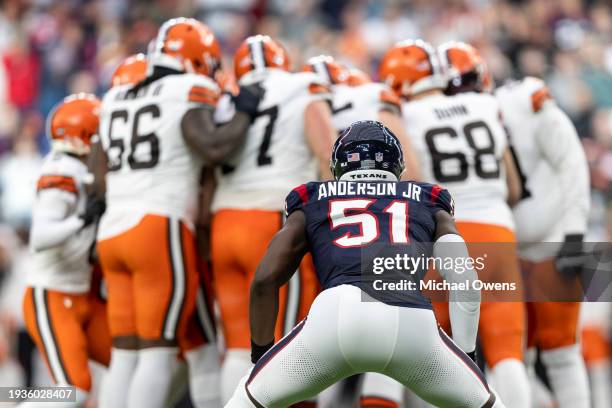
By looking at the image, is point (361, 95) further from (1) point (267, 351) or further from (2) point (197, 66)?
(1) point (267, 351)

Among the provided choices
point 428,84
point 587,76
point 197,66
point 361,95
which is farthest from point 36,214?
point 587,76

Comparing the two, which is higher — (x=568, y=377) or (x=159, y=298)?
(x=159, y=298)

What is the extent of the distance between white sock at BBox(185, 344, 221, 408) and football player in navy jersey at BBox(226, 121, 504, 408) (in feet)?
6.56

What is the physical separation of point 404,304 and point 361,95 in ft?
8.84

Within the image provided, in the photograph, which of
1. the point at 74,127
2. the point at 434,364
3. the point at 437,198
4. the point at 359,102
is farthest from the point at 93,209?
the point at 434,364

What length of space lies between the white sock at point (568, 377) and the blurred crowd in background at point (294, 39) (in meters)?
5.61

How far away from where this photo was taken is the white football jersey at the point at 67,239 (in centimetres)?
734

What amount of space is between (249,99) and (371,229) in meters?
2.20

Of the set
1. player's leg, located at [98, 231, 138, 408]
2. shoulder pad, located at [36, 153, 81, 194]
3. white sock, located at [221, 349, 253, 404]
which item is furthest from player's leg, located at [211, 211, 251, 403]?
shoulder pad, located at [36, 153, 81, 194]

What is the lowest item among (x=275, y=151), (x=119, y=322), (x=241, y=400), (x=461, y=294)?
(x=241, y=400)

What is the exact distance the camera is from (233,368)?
7.00 m

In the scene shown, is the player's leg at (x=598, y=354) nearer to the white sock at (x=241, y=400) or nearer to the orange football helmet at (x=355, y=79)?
the orange football helmet at (x=355, y=79)

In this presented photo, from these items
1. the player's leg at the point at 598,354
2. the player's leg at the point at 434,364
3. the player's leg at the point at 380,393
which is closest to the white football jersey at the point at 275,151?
the player's leg at the point at 380,393

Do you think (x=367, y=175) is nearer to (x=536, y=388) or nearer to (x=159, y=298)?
(x=159, y=298)
